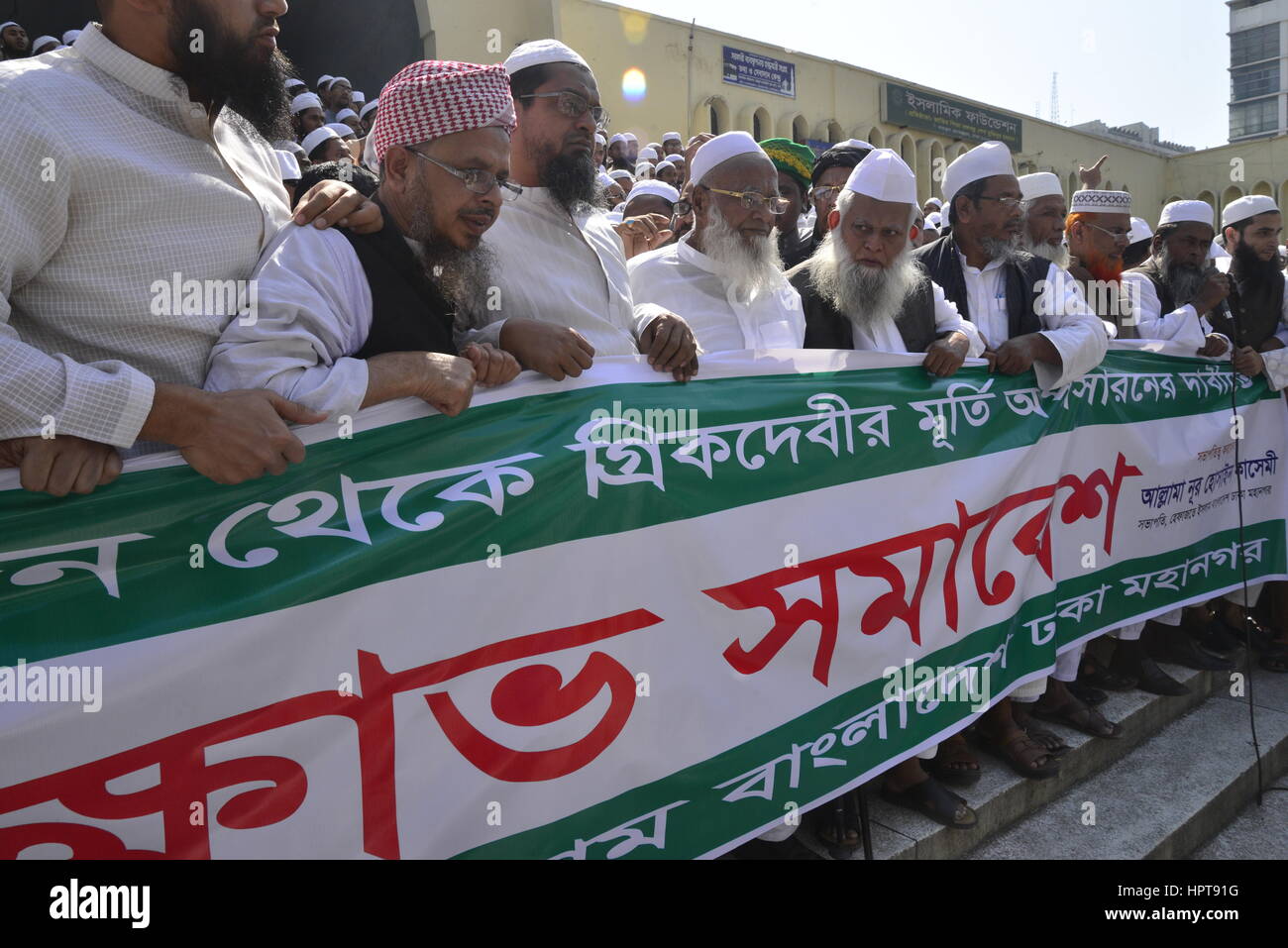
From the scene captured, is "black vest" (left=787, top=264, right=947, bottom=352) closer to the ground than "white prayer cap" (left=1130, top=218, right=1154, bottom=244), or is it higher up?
closer to the ground

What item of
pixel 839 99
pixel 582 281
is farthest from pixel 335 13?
pixel 582 281

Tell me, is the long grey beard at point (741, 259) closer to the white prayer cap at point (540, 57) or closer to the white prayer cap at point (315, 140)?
the white prayer cap at point (540, 57)

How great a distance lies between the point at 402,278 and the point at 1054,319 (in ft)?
8.44

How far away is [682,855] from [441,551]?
0.92 m

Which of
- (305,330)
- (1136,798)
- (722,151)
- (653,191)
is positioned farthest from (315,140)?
(1136,798)

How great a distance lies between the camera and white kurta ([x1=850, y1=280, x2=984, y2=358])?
3158mm

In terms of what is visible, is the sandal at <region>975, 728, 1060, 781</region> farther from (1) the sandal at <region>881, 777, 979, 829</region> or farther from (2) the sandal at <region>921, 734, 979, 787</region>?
(1) the sandal at <region>881, 777, 979, 829</region>

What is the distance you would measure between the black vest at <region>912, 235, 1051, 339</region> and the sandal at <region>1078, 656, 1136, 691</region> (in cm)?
145

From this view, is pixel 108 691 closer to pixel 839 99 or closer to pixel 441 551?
pixel 441 551

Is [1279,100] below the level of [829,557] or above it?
above

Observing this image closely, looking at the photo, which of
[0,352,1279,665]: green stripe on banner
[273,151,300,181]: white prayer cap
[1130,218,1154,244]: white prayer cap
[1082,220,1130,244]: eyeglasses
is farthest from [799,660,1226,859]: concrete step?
[1130,218,1154,244]: white prayer cap

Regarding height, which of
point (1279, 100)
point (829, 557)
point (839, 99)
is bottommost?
point (829, 557)

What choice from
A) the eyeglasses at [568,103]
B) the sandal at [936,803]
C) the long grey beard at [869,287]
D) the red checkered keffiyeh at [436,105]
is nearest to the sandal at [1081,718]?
the sandal at [936,803]

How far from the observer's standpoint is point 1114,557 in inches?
137
